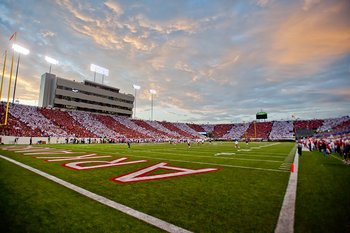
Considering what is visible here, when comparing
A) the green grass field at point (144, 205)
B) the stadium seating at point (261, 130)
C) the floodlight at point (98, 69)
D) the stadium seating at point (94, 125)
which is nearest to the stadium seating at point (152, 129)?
the stadium seating at point (94, 125)

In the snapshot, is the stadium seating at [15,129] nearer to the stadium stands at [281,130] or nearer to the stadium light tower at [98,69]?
the stadium light tower at [98,69]

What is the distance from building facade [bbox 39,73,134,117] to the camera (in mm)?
60125

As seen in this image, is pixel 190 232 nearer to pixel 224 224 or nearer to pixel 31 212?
pixel 224 224

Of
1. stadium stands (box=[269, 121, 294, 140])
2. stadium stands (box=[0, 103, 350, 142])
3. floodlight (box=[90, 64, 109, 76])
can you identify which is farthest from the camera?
stadium stands (box=[269, 121, 294, 140])

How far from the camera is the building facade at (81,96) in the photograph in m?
60.1

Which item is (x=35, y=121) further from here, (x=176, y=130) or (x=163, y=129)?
(x=176, y=130)

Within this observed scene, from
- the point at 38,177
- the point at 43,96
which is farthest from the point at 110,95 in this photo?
the point at 38,177

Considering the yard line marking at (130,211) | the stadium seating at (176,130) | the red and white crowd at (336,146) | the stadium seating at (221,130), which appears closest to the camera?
the yard line marking at (130,211)

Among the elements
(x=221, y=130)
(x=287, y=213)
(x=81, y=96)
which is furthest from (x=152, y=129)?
(x=287, y=213)

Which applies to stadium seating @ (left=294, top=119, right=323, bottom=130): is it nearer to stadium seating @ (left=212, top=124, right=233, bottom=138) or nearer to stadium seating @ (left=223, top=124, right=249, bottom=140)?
stadium seating @ (left=223, top=124, right=249, bottom=140)

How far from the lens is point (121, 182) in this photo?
7.17m

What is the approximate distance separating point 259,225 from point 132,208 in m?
2.63

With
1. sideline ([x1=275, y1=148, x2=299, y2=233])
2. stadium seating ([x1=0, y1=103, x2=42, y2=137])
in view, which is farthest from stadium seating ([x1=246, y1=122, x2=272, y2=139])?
sideline ([x1=275, y1=148, x2=299, y2=233])

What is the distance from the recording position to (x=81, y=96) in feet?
211
